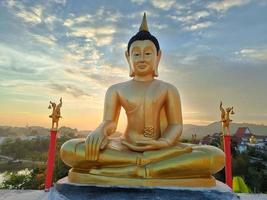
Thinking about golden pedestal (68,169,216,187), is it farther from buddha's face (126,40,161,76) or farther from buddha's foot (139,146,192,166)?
buddha's face (126,40,161,76)

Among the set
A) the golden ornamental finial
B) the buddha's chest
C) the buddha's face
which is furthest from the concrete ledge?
the golden ornamental finial

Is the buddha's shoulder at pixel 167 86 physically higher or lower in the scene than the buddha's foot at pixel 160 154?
higher

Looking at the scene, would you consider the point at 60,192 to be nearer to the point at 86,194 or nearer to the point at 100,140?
the point at 86,194

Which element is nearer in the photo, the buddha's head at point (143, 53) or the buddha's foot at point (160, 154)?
the buddha's foot at point (160, 154)

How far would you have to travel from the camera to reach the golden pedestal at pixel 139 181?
383cm

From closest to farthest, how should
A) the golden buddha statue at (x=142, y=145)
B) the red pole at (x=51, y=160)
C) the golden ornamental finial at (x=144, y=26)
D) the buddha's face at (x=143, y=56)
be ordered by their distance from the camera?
the golden buddha statue at (x=142, y=145)
the buddha's face at (x=143, y=56)
the golden ornamental finial at (x=144, y=26)
the red pole at (x=51, y=160)

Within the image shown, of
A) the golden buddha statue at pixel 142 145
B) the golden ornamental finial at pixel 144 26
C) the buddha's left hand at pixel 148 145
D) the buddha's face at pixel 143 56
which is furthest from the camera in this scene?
the golden ornamental finial at pixel 144 26

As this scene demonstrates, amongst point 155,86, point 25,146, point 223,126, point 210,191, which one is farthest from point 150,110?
point 25,146

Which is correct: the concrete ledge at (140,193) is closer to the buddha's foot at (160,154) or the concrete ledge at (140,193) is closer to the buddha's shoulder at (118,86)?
the buddha's foot at (160,154)

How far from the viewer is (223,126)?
276 inches

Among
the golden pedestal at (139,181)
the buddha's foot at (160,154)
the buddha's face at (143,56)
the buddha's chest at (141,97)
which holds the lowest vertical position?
the golden pedestal at (139,181)

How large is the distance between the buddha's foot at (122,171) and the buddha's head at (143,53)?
1587mm

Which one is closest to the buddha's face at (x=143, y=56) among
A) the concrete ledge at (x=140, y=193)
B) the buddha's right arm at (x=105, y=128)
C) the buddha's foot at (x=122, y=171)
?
the buddha's right arm at (x=105, y=128)

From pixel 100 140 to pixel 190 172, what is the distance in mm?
1188
